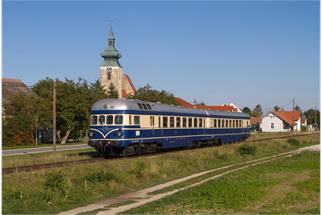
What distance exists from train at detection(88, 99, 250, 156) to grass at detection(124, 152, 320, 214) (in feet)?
25.7

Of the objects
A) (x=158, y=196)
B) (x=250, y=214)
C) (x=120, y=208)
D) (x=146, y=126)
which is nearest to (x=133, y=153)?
(x=146, y=126)

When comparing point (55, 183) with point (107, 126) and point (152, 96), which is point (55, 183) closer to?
point (107, 126)

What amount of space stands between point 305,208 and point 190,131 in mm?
23194

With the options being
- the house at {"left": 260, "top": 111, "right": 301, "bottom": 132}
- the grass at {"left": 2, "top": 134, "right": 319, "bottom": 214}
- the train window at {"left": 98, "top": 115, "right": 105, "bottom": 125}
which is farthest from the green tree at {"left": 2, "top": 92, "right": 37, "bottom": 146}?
the house at {"left": 260, "top": 111, "right": 301, "bottom": 132}

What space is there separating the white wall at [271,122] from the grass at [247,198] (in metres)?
101

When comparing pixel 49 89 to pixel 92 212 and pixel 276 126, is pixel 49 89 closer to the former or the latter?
pixel 92 212

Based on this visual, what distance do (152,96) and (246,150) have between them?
43178mm

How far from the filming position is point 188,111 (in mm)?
38125

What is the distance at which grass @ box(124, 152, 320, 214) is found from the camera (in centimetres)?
1532

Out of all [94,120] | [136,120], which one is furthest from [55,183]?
[136,120]

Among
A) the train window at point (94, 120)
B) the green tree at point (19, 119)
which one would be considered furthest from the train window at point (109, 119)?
the green tree at point (19, 119)

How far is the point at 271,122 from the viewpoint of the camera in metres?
124

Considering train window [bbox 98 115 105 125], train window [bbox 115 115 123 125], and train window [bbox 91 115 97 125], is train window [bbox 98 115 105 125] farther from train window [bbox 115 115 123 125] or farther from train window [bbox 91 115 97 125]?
train window [bbox 115 115 123 125]

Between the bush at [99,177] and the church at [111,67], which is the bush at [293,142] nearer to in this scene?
the bush at [99,177]
